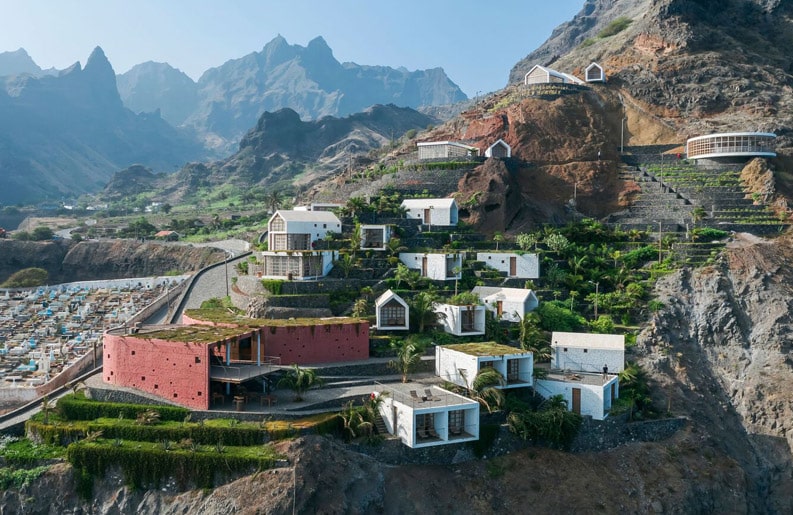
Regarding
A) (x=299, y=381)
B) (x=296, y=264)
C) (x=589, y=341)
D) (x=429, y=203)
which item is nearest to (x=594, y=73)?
(x=429, y=203)

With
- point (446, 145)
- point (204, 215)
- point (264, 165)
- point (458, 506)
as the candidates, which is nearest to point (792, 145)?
point (446, 145)

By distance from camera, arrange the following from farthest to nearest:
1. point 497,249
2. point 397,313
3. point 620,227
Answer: point 620,227
point 497,249
point 397,313

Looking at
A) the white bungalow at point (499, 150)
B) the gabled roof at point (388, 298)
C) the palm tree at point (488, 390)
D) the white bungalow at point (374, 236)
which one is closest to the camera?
the palm tree at point (488, 390)

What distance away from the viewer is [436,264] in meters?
38.8

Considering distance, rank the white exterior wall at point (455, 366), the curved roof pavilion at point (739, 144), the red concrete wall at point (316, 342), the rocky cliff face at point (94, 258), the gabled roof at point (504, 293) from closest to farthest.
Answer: the white exterior wall at point (455, 366) < the red concrete wall at point (316, 342) < the gabled roof at point (504, 293) < the curved roof pavilion at point (739, 144) < the rocky cliff face at point (94, 258)

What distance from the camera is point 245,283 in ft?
125

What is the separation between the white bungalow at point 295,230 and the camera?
3966 centimetres

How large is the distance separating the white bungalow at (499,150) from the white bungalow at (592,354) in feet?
80.2

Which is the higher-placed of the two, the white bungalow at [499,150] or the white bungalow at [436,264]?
the white bungalow at [499,150]

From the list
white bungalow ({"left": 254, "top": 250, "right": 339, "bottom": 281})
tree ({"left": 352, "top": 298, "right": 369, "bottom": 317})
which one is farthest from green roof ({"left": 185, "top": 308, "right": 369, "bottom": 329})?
white bungalow ({"left": 254, "top": 250, "right": 339, "bottom": 281})

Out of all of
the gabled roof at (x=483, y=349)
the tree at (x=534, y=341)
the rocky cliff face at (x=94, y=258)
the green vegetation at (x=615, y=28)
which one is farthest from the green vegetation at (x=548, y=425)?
the green vegetation at (x=615, y=28)

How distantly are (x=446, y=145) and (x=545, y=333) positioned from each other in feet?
76.0

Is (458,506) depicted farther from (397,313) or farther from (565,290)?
(565,290)

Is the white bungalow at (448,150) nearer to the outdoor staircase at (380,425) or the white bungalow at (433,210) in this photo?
the white bungalow at (433,210)
